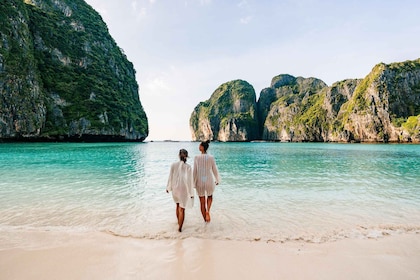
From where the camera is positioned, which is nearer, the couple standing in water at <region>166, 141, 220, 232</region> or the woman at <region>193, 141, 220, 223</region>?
the couple standing in water at <region>166, 141, 220, 232</region>

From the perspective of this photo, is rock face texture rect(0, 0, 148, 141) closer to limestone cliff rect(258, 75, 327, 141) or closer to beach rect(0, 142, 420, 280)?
beach rect(0, 142, 420, 280)

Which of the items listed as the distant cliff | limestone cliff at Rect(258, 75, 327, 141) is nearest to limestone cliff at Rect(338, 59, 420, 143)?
the distant cliff

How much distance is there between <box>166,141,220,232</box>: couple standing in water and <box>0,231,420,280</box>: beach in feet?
2.67

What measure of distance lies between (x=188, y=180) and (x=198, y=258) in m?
1.79

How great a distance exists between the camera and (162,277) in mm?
3268

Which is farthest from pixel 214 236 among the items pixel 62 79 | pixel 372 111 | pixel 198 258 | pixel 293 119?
pixel 293 119

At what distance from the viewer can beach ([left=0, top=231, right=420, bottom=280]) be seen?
3.36 meters

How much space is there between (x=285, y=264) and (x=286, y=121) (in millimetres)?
176597

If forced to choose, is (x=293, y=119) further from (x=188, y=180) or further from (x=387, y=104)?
(x=188, y=180)

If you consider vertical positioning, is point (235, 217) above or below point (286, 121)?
below

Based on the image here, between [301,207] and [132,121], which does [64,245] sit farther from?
[132,121]

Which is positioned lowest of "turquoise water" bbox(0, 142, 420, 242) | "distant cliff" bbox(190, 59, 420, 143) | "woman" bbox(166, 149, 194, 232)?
"turquoise water" bbox(0, 142, 420, 242)

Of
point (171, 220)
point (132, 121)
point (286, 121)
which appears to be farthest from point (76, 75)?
point (286, 121)

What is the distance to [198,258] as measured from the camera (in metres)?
3.87
